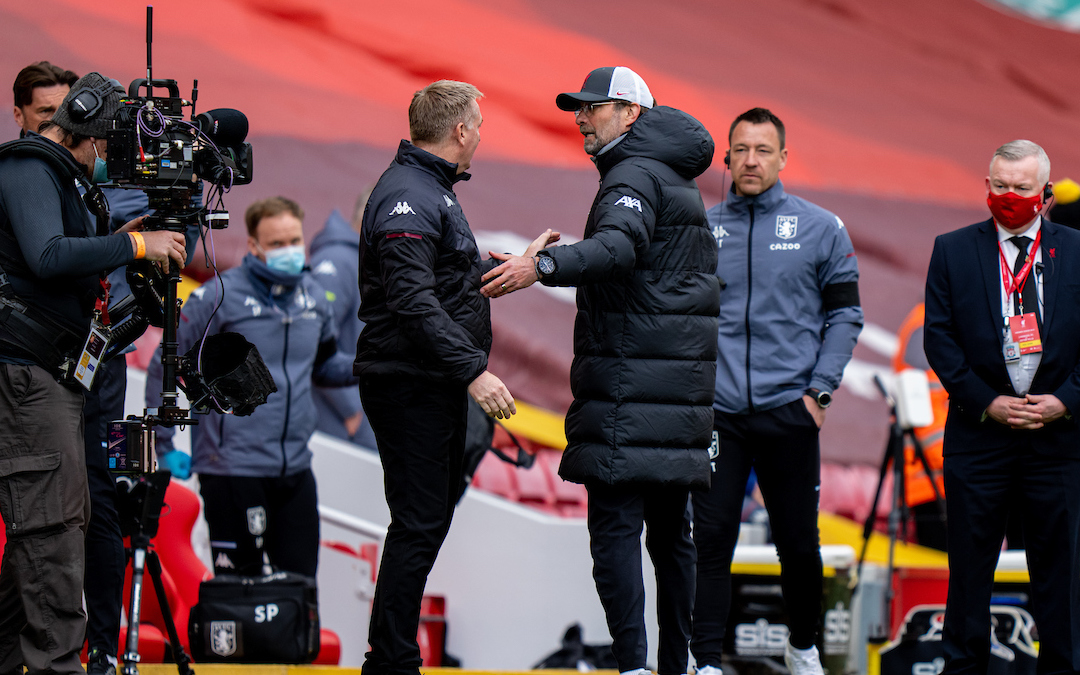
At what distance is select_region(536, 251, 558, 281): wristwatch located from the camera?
9.24ft

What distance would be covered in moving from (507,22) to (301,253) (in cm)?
311

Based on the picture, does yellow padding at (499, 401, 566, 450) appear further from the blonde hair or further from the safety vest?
the blonde hair

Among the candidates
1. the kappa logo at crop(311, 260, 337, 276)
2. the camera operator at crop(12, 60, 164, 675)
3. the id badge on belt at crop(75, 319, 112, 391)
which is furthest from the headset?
the kappa logo at crop(311, 260, 337, 276)

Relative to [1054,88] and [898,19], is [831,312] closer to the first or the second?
[898,19]

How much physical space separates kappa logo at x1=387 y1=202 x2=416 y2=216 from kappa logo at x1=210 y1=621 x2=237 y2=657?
1.51m

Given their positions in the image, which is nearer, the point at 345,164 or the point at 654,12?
the point at 345,164

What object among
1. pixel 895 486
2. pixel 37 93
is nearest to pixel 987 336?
pixel 895 486

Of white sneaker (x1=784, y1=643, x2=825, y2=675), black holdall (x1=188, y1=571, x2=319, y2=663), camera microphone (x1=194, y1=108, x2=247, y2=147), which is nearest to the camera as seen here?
camera microphone (x1=194, y1=108, x2=247, y2=147)

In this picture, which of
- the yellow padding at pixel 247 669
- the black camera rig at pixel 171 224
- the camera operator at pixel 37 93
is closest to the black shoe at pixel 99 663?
the yellow padding at pixel 247 669

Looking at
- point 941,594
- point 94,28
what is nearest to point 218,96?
point 94,28

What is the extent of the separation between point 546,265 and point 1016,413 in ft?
4.41

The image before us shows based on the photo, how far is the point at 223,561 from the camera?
3.94 meters

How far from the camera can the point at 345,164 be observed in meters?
6.30

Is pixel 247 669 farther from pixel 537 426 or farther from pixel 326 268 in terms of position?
pixel 537 426
